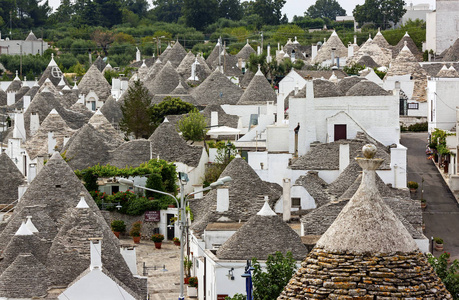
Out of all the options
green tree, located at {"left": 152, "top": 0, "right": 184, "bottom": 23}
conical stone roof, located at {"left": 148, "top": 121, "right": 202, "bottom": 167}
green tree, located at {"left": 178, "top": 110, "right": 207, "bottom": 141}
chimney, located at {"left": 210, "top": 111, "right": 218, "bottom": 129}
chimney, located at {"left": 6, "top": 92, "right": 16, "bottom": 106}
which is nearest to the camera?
conical stone roof, located at {"left": 148, "top": 121, "right": 202, "bottom": 167}

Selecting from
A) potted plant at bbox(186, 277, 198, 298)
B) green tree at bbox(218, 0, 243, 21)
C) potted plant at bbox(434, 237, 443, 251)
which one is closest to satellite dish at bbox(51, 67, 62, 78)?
potted plant at bbox(434, 237, 443, 251)

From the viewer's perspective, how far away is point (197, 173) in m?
58.0

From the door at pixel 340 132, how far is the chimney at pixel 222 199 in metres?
14.0

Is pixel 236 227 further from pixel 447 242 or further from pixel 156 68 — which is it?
pixel 156 68

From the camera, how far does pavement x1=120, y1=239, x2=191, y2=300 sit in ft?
129

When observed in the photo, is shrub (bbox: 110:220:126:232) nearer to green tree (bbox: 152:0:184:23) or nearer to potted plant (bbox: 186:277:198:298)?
potted plant (bbox: 186:277:198:298)

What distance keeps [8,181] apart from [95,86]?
42.2m

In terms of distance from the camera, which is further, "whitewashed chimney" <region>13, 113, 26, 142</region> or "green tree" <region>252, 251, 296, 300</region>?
"whitewashed chimney" <region>13, 113, 26, 142</region>

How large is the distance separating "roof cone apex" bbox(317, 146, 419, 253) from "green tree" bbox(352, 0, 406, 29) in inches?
4802

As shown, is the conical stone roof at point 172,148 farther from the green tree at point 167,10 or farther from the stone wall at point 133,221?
the green tree at point 167,10

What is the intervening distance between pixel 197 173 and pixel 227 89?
81.9 feet

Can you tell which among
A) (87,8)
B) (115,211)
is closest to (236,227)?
(115,211)

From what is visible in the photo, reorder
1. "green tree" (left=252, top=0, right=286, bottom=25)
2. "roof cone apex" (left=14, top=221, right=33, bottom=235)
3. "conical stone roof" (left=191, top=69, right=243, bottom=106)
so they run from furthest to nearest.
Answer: "green tree" (left=252, top=0, right=286, bottom=25)
"conical stone roof" (left=191, top=69, right=243, bottom=106)
"roof cone apex" (left=14, top=221, right=33, bottom=235)

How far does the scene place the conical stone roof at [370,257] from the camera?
11.3 meters
